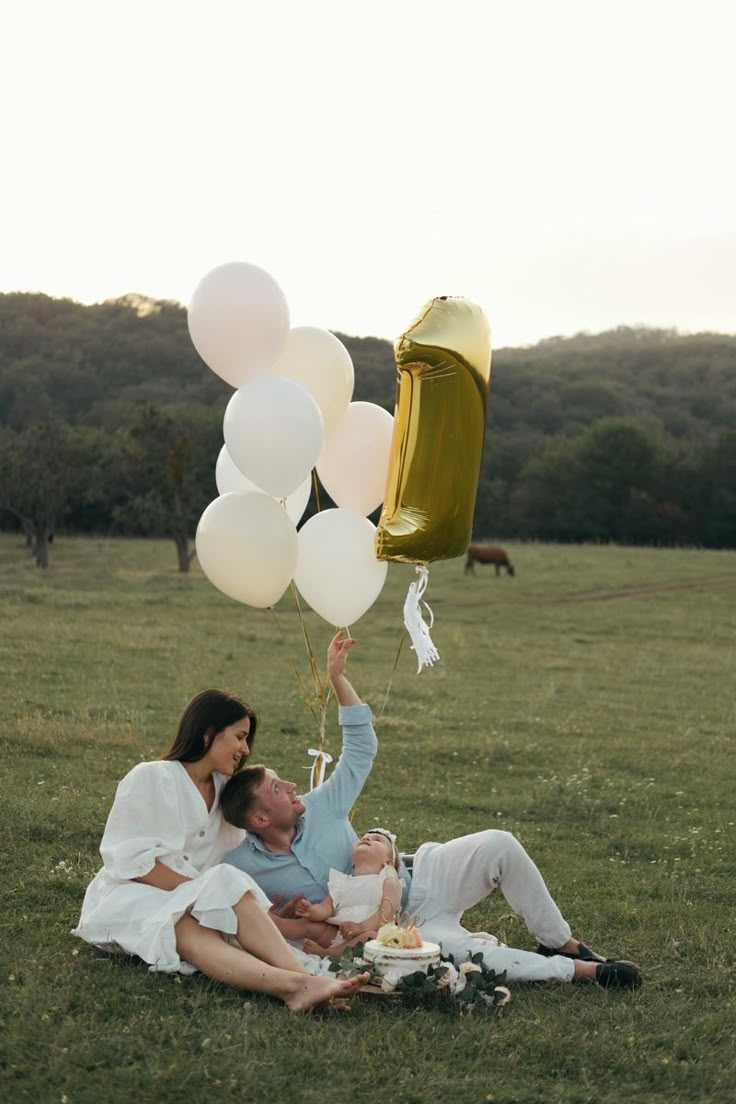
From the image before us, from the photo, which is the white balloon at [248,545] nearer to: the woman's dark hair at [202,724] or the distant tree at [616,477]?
the woman's dark hair at [202,724]

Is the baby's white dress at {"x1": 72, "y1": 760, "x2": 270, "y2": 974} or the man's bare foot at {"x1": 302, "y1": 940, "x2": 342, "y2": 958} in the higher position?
the baby's white dress at {"x1": 72, "y1": 760, "x2": 270, "y2": 974}

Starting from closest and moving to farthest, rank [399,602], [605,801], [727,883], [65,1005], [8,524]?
1. [65,1005]
2. [727,883]
3. [605,801]
4. [399,602]
5. [8,524]

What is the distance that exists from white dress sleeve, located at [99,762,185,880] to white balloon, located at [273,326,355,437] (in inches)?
86.2

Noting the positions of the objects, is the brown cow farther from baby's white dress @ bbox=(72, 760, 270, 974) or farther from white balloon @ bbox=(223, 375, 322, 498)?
baby's white dress @ bbox=(72, 760, 270, 974)

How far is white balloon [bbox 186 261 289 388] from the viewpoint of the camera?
245 inches

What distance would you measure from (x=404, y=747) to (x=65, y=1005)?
23.6 feet

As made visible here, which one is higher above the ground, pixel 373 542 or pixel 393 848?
pixel 373 542

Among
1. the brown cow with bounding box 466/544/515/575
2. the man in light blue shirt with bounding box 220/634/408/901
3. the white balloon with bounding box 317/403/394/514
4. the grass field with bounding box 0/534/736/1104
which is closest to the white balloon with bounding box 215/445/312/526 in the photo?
the white balloon with bounding box 317/403/394/514

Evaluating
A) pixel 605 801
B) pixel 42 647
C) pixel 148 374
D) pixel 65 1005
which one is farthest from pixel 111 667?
pixel 148 374

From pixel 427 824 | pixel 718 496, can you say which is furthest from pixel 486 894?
pixel 718 496

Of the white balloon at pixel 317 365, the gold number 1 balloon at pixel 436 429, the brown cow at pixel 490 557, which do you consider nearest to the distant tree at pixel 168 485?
the brown cow at pixel 490 557

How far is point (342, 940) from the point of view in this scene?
5.50m

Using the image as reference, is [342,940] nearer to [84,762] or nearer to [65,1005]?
[65,1005]

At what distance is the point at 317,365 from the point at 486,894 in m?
2.75
